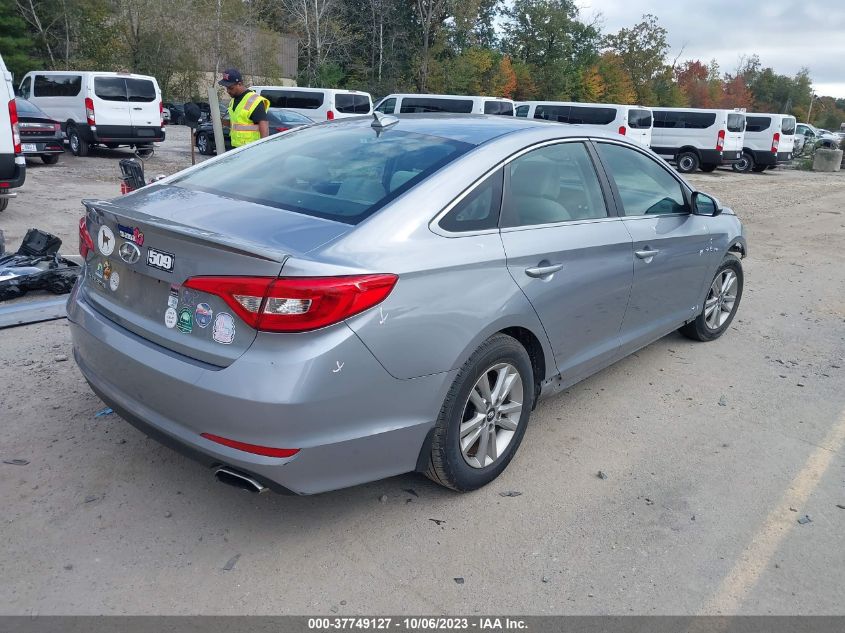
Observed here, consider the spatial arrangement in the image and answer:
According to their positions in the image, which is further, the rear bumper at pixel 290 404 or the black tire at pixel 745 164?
the black tire at pixel 745 164

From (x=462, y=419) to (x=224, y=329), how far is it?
115 cm

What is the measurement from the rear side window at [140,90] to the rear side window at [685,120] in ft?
55.7

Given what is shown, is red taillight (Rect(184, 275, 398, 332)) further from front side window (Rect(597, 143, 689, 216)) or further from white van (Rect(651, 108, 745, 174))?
white van (Rect(651, 108, 745, 174))

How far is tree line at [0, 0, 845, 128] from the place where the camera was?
34.3m

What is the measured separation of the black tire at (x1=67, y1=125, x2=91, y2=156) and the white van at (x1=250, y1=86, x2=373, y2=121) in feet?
19.4

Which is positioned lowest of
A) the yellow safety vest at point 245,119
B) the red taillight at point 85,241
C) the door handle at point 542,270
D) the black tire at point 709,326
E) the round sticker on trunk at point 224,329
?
the black tire at point 709,326

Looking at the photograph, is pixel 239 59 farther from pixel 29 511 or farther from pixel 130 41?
pixel 29 511

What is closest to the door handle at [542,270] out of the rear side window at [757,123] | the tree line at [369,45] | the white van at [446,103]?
the white van at [446,103]

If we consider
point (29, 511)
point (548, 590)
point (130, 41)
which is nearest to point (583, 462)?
point (548, 590)

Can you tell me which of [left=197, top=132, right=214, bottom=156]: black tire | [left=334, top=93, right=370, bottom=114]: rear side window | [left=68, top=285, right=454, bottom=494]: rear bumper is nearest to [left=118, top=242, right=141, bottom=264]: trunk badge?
[left=68, top=285, right=454, bottom=494]: rear bumper

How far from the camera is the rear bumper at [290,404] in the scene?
254 centimetres

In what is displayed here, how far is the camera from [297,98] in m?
22.4

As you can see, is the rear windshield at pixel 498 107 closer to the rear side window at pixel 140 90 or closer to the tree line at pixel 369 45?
the rear side window at pixel 140 90
